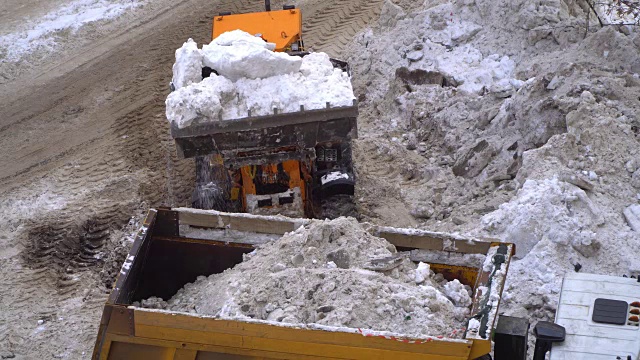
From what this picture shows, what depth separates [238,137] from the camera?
696 cm

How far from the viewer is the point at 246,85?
23.3 ft

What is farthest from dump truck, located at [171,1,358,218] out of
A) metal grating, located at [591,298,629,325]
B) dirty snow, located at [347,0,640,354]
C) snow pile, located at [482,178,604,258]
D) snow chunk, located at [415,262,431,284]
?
metal grating, located at [591,298,629,325]

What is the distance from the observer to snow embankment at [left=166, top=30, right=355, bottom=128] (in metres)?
6.84

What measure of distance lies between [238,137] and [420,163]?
2820 millimetres

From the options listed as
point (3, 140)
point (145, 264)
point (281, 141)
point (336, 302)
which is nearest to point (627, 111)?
point (281, 141)

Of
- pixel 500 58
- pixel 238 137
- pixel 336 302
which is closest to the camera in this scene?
pixel 336 302

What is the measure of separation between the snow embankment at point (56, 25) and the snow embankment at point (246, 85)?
558 centimetres

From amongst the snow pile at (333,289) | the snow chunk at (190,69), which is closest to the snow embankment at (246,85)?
the snow chunk at (190,69)

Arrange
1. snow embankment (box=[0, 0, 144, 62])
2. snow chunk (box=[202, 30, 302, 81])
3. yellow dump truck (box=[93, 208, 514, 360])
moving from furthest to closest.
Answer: snow embankment (box=[0, 0, 144, 62]), snow chunk (box=[202, 30, 302, 81]), yellow dump truck (box=[93, 208, 514, 360])

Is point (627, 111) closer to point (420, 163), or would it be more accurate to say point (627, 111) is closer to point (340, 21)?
point (420, 163)

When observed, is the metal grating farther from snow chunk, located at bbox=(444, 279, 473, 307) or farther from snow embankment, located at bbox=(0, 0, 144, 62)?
snow embankment, located at bbox=(0, 0, 144, 62)

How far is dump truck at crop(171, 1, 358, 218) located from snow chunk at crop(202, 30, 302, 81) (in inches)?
6.4

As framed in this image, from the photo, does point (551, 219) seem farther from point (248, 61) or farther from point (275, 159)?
point (248, 61)

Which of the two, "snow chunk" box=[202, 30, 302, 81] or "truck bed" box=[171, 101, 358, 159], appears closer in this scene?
"truck bed" box=[171, 101, 358, 159]
